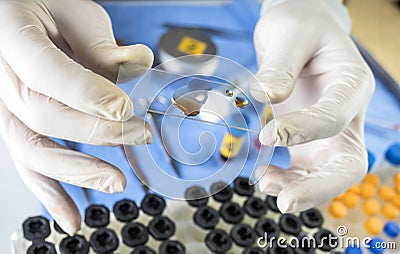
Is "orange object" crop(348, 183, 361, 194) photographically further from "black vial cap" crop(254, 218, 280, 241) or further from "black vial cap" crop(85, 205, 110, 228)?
"black vial cap" crop(85, 205, 110, 228)

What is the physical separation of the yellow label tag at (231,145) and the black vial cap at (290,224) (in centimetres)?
13

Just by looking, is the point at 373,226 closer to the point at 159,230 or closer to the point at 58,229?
the point at 159,230

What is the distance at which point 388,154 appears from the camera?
937 mm

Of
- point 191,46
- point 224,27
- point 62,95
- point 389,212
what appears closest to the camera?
point 62,95

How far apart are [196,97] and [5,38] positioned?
0.79ft

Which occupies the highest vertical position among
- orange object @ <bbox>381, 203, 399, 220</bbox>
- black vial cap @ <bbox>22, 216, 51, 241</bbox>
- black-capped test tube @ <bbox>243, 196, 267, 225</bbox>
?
black vial cap @ <bbox>22, 216, 51, 241</bbox>

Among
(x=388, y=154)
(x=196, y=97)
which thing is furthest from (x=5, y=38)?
(x=388, y=154)

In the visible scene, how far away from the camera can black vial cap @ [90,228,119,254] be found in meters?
0.72

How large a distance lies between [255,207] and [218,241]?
90mm

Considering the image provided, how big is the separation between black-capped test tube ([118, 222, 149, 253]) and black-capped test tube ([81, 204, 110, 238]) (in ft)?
0.10

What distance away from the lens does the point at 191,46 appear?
1.05 meters

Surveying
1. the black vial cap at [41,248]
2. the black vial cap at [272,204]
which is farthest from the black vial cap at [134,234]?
the black vial cap at [272,204]

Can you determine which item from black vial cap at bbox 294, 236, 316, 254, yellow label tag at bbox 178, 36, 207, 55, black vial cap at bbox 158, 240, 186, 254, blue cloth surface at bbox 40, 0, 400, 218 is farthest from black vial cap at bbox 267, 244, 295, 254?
yellow label tag at bbox 178, 36, 207, 55

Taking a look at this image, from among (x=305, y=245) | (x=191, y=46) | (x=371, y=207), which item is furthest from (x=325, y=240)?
(x=191, y=46)
